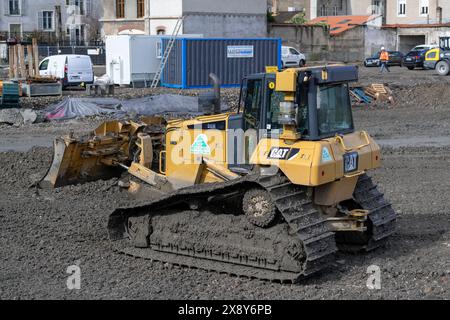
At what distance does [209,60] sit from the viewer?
3516cm

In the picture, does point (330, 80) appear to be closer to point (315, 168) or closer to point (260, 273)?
point (315, 168)

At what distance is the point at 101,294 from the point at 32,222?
3.68 metres

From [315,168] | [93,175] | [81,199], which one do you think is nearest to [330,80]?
[315,168]

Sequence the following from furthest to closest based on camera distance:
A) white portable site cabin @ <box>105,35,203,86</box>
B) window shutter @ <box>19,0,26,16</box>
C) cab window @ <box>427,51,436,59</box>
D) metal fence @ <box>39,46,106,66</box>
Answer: window shutter @ <box>19,0,26,16</box>, metal fence @ <box>39,46,106,66</box>, cab window @ <box>427,51,436,59</box>, white portable site cabin @ <box>105,35,203,86</box>

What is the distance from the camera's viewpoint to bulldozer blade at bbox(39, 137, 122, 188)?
39.6ft

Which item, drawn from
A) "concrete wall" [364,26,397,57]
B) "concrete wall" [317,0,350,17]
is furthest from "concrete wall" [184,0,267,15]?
"concrete wall" [317,0,350,17]

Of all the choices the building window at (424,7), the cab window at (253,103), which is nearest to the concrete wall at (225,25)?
the building window at (424,7)

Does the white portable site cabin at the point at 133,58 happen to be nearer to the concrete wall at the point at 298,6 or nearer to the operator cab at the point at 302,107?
the operator cab at the point at 302,107

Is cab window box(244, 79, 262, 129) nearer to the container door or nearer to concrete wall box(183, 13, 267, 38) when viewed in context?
the container door

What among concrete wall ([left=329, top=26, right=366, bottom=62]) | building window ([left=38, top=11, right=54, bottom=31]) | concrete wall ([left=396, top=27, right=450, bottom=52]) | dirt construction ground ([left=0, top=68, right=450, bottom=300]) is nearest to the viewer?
dirt construction ground ([left=0, top=68, right=450, bottom=300])

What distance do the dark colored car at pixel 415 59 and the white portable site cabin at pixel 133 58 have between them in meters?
20.2

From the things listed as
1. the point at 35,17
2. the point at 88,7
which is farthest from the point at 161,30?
the point at 88,7

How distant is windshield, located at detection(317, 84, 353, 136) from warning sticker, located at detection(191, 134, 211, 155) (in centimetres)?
164
